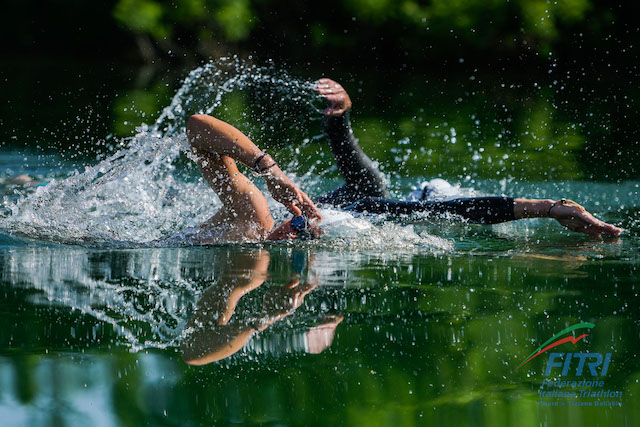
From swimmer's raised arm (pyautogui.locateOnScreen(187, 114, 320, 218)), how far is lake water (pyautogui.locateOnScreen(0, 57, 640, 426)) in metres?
0.38

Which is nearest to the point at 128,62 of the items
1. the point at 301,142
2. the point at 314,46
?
the point at 314,46

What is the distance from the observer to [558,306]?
3.96 metres

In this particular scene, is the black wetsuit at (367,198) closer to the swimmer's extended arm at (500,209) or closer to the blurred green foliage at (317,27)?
the swimmer's extended arm at (500,209)

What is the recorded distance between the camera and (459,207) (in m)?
5.79

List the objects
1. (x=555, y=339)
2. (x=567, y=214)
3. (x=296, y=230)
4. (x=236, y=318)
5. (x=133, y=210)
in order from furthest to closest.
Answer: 1. (x=133, y=210)
2. (x=567, y=214)
3. (x=296, y=230)
4. (x=236, y=318)
5. (x=555, y=339)

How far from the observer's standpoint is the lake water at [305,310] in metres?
2.93

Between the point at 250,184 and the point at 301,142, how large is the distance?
20.6ft

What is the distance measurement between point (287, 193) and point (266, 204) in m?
0.65

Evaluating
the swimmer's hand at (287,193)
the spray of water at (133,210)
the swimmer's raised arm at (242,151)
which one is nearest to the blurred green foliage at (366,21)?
the spray of water at (133,210)

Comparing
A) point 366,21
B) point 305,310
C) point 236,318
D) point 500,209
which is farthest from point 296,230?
point 366,21

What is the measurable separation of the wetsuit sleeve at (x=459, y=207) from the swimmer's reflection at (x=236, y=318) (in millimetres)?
1421

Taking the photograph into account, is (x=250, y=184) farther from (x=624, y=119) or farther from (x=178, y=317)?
(x=624, y=119)

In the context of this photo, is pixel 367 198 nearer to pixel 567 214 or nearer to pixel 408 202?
pixel 408 202

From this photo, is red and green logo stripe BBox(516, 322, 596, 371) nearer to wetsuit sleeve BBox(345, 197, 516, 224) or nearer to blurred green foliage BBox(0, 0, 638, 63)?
wetsuit sleeve BBox(345, 197, 516, 224)
